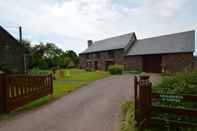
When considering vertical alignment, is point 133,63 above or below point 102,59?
below

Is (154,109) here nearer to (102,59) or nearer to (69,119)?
(69,119)

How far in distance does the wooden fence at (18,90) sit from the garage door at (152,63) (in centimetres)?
2571

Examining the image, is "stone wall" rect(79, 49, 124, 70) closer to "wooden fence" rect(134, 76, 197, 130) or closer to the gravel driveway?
the gravel driveway

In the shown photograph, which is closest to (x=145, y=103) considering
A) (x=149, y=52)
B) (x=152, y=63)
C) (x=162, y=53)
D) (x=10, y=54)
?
(x=10, y=54)

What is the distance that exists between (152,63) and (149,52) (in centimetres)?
222

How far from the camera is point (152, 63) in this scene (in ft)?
107

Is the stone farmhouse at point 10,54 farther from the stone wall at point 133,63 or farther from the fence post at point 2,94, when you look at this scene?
the stone wall at point 133,63

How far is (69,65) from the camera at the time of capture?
57.5 metres

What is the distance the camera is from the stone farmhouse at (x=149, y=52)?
27741mm

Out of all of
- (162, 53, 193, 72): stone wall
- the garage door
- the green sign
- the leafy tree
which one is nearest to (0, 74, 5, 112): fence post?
the green sign

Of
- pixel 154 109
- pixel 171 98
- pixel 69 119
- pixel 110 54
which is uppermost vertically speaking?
pixel 110 54

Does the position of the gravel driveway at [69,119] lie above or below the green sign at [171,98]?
below

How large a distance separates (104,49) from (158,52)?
15469mm

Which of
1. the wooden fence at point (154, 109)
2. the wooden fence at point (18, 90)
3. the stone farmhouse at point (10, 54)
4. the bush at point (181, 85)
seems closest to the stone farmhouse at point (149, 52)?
the bush at point (181, 85)
